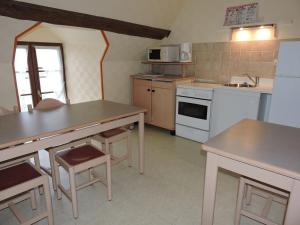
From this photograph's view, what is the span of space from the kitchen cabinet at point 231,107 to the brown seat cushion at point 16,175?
8.40ft

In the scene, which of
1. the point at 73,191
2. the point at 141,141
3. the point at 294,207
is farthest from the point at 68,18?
the point at 294,207

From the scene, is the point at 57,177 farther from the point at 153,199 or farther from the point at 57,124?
the point at 153,199

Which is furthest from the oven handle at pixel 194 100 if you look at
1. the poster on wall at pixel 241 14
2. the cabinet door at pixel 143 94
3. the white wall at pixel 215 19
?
the poster on wall at pixel 241 14

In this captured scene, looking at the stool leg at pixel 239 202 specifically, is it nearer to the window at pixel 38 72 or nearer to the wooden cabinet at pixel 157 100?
the wooden cabinet at pixel 157 100

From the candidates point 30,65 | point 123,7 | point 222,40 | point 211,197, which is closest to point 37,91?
point 30,65

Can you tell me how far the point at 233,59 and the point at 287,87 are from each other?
1.29m

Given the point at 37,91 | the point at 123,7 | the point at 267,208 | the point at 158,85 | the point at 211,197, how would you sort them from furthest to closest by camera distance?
1. the point at 37,91
2. the point at 158,85
3. the point at 123,7
4. the point at 267,208
5. the point at 211,197

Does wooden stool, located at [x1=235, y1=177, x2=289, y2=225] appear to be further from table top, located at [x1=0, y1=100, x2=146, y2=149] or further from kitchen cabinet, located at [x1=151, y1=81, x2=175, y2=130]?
kitchen cabinet, located at [x1=151, y1=81, x2=175, y2=130]

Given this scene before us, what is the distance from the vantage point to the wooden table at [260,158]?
113cm

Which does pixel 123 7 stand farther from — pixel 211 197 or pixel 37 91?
pixel 211 197

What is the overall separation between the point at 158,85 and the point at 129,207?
2.33 metres

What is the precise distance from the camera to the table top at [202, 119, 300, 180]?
1.14m

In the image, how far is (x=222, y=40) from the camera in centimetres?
370

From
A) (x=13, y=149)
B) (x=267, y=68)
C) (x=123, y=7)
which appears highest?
(x=123, y=7)
